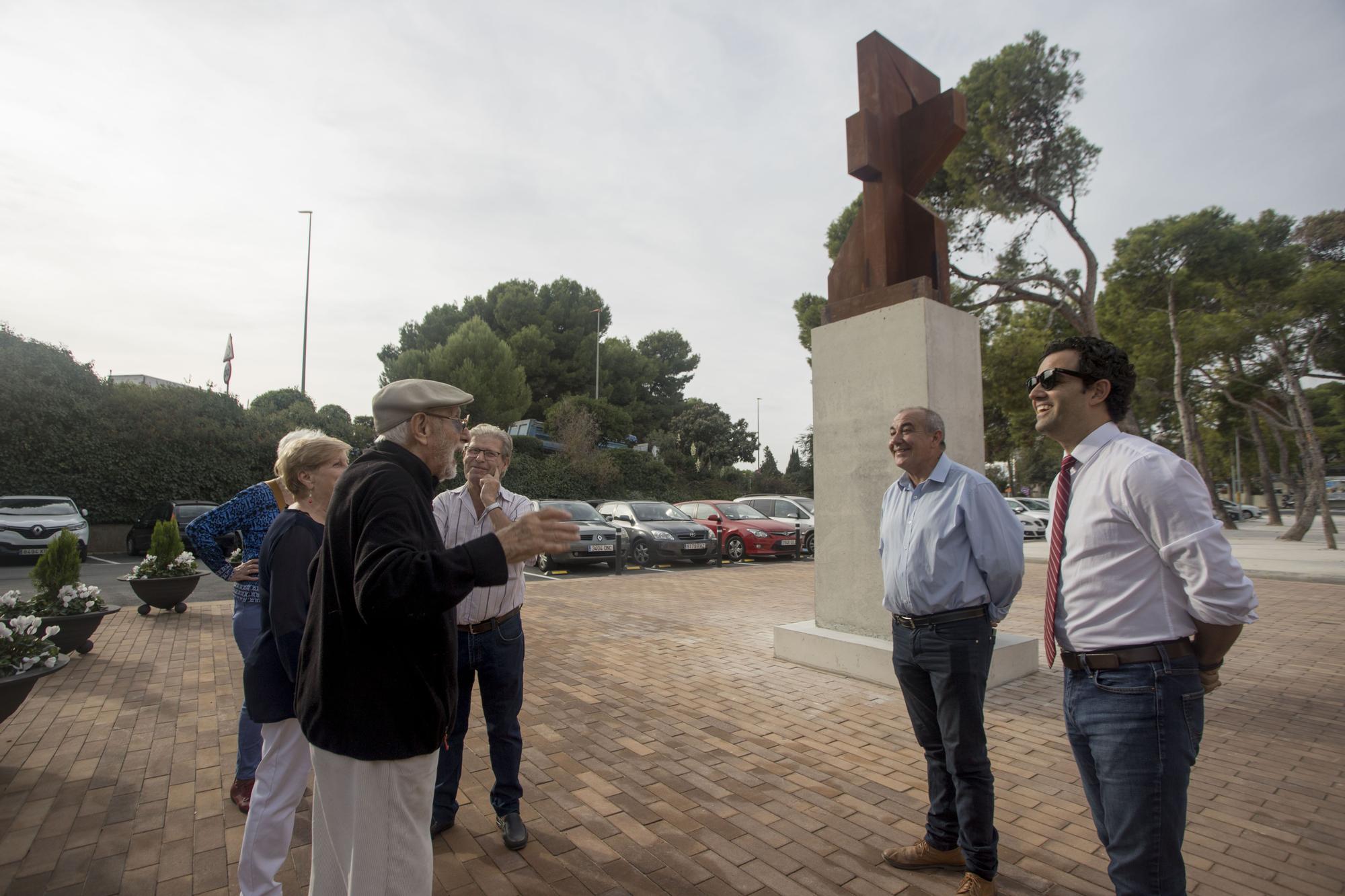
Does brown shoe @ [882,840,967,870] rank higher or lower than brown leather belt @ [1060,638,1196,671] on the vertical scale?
lower

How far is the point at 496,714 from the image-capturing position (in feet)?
10.0

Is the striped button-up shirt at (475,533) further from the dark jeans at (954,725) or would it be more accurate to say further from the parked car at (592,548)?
the parked car at (592,548)

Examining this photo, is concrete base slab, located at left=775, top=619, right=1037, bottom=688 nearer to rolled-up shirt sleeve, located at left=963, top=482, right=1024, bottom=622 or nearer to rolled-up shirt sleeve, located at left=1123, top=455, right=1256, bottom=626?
rolled-up shirt sleeve, located at left=963, top=482, right=1024, bottom=622

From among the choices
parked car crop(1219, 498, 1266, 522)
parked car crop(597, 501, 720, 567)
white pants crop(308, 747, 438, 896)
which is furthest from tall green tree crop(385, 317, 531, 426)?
parked car crop(1219, 498, 1266, 522)

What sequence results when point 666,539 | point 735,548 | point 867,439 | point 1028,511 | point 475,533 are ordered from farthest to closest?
point 1028,511, point 735,548, point 666,539, point 867,439, point 475,533

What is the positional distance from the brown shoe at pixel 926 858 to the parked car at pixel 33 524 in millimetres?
15806

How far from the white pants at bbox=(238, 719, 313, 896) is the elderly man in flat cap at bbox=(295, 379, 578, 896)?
2.48 ft

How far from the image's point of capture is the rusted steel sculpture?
5.86 meters

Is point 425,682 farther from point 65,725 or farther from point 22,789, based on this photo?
point 65,725

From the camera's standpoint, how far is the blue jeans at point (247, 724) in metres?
3.31

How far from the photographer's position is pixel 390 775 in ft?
5.71

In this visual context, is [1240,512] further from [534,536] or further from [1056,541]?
[534,536]

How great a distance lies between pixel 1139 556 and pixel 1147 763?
0.53 metres

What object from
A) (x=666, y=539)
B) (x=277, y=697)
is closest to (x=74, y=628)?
(x=277, y=697)
